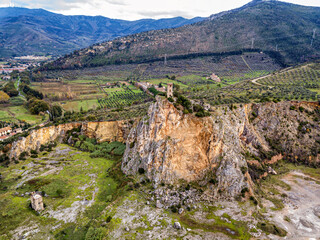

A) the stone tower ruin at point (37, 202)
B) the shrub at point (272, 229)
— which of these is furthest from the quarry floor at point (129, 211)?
the stone tower ruin at point (37, 202)

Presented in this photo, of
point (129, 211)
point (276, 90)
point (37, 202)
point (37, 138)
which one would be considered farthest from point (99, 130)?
point (276, 90)

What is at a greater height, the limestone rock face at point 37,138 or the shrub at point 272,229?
Result: the limestone rock face at point 37,138

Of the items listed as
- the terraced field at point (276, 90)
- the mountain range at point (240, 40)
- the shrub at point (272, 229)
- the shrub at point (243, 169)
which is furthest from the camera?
the mountain range at point (240, 40)

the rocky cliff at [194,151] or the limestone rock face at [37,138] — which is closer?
the rocky cliff at [194,151]

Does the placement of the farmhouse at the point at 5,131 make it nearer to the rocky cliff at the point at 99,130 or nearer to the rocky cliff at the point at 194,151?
the rocky cliff at the point at 99,130

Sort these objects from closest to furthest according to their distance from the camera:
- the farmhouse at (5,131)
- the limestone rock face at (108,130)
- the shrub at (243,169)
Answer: the shrub at (243,169) → the limestone rock face at (108,130) → the farmhouse at (5,131)

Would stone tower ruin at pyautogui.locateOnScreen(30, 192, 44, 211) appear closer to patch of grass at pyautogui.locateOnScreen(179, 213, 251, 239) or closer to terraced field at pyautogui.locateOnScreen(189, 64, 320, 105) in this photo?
patch of grass at pyautogui.locateOnScreen(179, 213, 251, 239)

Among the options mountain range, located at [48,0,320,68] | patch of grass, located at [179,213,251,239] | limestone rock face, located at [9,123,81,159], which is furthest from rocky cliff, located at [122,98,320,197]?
mountain range, located at [48,0,320,68]

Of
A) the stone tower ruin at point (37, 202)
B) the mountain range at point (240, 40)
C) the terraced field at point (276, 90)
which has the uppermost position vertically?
the mountain range at point (240, 40)


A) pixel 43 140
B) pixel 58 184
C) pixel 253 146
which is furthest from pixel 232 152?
pixel 43 140
